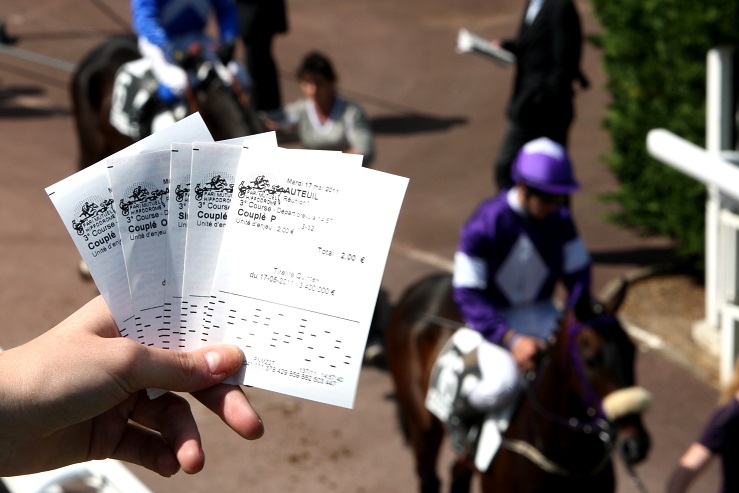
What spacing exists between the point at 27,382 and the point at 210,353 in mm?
317

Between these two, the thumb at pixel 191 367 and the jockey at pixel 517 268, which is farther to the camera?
the jockey at pixel 517 268

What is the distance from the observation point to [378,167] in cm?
985

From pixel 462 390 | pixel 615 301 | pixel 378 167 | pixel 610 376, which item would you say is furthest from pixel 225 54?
pixel 610 376

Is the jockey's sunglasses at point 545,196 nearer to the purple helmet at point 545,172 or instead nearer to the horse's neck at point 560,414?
the purple helmet at point 545,172

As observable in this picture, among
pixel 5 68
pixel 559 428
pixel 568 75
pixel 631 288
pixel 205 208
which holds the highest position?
pixel 205 208

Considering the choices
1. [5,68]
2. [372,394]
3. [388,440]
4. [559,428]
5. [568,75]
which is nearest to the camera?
[559,428]

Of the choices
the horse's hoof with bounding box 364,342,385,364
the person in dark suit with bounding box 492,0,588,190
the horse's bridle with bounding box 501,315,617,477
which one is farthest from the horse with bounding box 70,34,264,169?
the horse's bridle with bounding box 501,315,617,477

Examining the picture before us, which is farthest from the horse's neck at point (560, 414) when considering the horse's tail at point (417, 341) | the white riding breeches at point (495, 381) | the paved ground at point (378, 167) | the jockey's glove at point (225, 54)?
the jockey's glove at point (225, 54)

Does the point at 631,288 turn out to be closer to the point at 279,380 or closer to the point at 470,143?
the point at 470,143

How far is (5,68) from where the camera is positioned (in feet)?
38.8

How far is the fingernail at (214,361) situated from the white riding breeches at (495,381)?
2.77m

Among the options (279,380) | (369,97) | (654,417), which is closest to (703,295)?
(654,417)

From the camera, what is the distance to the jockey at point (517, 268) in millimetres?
4512

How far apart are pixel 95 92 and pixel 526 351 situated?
4862mm
